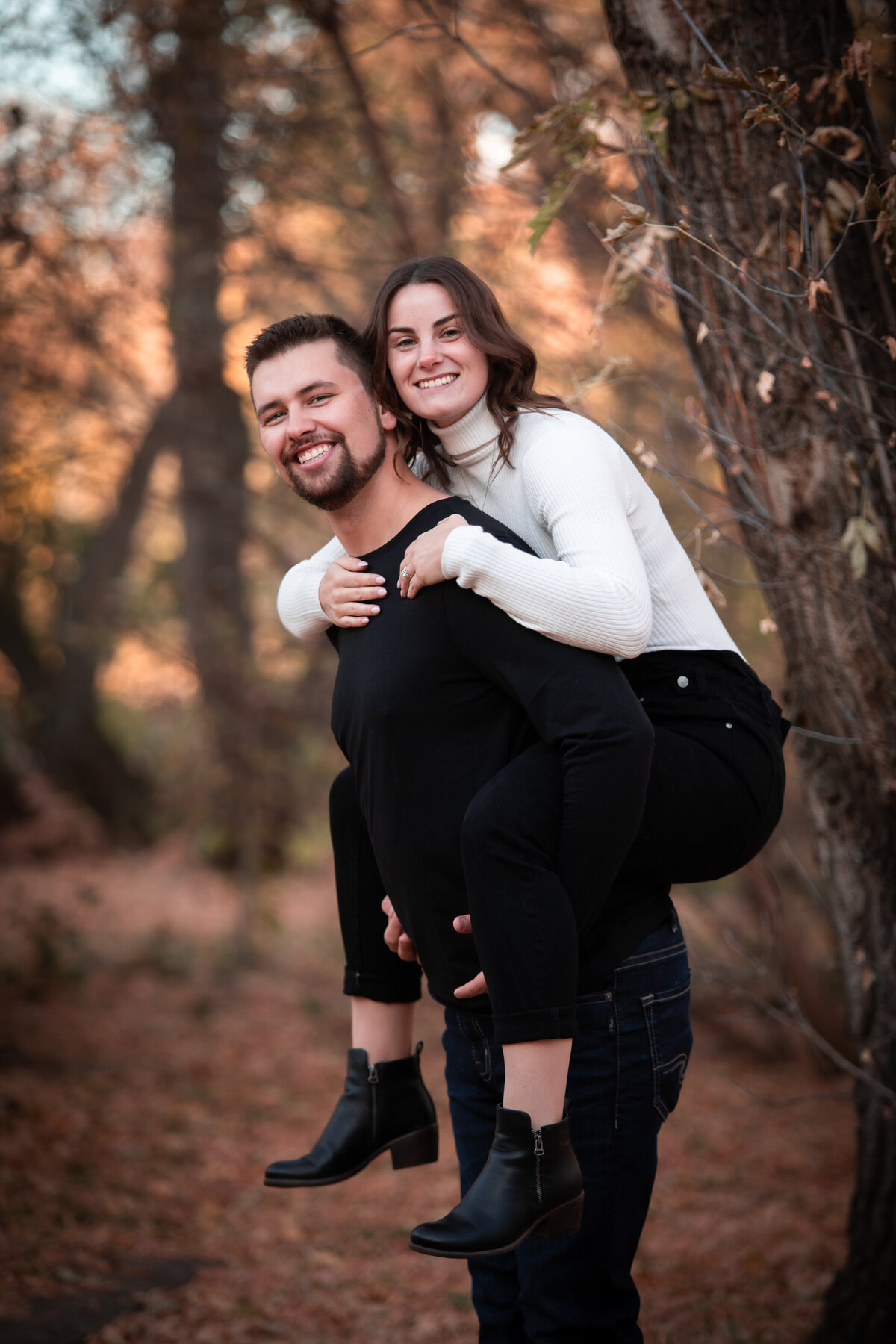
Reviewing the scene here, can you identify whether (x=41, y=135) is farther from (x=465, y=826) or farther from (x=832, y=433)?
(x=465, y=826)

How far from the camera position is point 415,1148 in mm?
2385

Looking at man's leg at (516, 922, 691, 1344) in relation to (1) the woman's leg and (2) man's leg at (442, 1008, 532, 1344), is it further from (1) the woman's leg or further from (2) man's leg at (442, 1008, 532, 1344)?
(1) the woman's leg

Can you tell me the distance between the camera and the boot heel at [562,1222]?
72.6 inches

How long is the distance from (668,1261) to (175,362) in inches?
249

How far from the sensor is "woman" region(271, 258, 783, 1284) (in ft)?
6.15

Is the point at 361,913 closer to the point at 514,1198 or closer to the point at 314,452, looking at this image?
the point at 514,1198

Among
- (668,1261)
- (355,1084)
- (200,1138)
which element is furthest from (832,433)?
(200,1138)

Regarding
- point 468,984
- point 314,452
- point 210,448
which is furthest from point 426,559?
point 210,448

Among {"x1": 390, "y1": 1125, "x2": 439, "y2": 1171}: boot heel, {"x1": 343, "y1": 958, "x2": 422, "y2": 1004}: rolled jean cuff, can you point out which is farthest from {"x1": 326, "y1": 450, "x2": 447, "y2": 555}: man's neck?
{"x1": 390, "y1": 1125, "x2": 439, "y2": 1171}: boot heel

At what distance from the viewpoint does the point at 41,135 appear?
5820mm

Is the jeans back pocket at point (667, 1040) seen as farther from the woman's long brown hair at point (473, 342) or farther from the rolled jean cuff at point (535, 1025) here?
the woman's long brown hair at point (473, 342)

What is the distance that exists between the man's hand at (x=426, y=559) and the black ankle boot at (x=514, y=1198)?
906 mm

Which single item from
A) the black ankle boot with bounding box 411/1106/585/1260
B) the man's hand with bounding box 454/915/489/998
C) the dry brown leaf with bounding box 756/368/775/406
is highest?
the dry brown leaf with bounding box 756/368/775/406

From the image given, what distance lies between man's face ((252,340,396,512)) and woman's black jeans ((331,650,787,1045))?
630 millimetres
